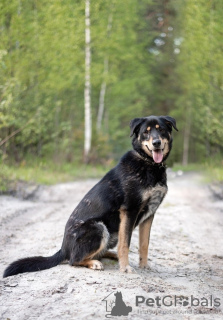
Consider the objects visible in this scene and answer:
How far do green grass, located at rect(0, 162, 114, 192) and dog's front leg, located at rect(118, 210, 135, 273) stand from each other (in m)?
6.44

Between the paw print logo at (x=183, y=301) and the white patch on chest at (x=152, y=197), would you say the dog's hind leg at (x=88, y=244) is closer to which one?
the white patch on chest at (x=152, y=197)

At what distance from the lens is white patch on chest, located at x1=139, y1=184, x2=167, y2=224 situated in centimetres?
477

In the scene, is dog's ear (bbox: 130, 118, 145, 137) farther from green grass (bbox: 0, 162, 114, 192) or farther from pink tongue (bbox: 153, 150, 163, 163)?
green grass (bbox: 0, 162, 114, 192)

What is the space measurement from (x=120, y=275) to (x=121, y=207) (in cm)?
73

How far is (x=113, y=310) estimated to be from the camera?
3400 millimetres

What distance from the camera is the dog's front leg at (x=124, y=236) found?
4.66 meters

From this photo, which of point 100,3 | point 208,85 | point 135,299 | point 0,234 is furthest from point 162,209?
Answer: point 100,3

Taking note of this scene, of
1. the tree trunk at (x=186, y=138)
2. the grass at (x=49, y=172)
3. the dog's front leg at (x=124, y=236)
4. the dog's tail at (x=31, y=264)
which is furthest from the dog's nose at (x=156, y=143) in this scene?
the tree trunk at (x=186, y=138)

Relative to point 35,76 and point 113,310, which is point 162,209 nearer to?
point 113,310

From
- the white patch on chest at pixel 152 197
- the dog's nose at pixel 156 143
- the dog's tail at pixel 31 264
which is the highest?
the dog's nose at pixel 156 143

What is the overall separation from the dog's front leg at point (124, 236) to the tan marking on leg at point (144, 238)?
0.44 meters

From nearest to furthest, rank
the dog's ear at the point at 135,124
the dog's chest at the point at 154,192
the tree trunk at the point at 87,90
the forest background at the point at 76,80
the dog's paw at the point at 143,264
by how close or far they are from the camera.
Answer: the dog's chest at the point at 154,192 < the dog's ear at the point at 135,124 < the dog's paw at the point at 143,264 < the forest background at the point at 76,80 < the tree trunk at the point at 87,90

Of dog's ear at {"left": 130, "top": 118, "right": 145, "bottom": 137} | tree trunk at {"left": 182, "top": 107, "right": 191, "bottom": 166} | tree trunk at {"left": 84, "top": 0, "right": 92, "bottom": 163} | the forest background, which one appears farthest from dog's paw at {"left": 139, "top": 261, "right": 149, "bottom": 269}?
tree trunk at {"left": 182, "top": 107, "right": 191, "bottom": 166}

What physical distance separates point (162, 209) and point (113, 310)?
6541 millimetres
